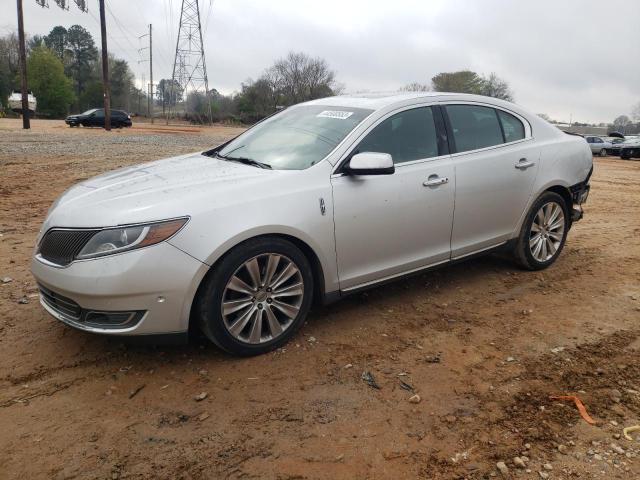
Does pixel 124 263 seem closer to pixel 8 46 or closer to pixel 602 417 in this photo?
pixel 602 417

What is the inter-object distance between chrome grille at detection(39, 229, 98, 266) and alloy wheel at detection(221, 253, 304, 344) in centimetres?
87

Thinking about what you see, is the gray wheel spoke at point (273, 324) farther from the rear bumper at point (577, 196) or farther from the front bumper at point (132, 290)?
the rear bumper at point (577, 196)

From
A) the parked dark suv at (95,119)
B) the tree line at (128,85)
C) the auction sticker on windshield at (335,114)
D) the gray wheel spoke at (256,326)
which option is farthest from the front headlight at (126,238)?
the tree line at (128,85)

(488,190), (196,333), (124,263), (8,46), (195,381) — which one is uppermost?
(8,46)

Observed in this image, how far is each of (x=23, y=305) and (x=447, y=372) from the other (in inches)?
127

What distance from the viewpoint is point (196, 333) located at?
3.39m

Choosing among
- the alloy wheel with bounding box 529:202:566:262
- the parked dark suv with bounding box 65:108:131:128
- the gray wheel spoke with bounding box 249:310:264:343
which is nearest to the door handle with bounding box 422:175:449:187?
the alloy wheel with bounding box 529:202:566:262

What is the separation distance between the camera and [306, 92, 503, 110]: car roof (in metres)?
4.17

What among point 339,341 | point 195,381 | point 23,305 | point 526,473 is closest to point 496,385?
point 526,473

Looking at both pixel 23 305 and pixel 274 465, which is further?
pixel 23 305

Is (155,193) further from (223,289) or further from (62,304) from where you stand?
(62,304)

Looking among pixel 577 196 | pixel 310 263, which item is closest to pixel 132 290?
pixel 310 263

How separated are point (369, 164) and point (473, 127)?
1463 millimetres

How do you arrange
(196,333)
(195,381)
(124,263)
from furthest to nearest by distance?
(196,333)
(195,381)
(124,263)
